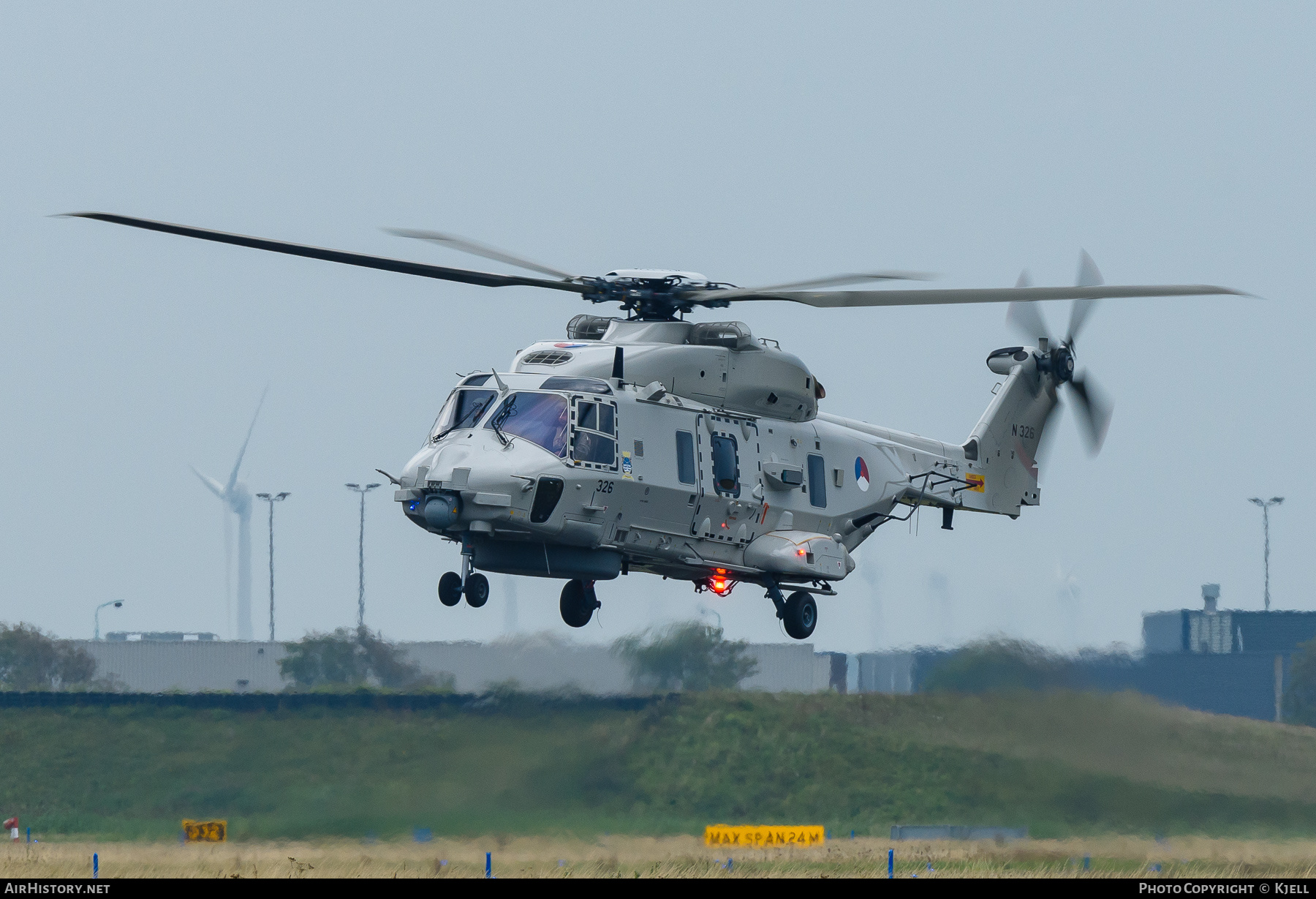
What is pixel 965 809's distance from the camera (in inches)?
1469

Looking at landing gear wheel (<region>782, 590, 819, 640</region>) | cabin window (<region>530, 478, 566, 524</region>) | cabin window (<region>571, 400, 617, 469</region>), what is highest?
cabin window (<region>571, 400, 617, 469</region>)

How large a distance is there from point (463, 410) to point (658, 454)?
288cm

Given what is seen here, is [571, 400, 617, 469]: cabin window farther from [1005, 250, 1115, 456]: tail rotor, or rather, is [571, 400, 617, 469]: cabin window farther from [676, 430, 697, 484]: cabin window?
[1005, 250, 1115, 456]: tail rotor

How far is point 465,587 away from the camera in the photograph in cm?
2645

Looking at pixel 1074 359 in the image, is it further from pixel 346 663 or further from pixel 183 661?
pixel 183 661

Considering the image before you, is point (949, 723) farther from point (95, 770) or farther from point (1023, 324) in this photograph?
point (95, 770)

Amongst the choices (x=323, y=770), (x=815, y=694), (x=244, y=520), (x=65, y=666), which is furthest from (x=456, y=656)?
(x=244, y=520)

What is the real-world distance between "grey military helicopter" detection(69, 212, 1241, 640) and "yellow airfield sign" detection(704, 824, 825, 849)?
750 centimetres

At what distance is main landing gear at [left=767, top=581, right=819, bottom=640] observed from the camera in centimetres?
2980

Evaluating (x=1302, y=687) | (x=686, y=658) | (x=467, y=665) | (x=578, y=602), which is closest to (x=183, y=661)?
(x=467, y=665)

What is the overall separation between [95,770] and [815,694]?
16.5m

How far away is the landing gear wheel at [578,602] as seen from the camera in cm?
2844

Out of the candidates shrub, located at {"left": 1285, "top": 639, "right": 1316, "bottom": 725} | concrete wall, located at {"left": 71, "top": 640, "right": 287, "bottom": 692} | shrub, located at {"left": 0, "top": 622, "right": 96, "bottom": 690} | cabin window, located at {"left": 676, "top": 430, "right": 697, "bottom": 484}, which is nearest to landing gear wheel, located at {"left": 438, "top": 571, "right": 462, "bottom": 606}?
cabin window, located at {"left": 676, "top": 430, "right": 697, "bottom": 484}

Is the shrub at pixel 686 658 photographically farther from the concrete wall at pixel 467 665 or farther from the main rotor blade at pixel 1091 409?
the main rotor blade at pixel 1091 409
